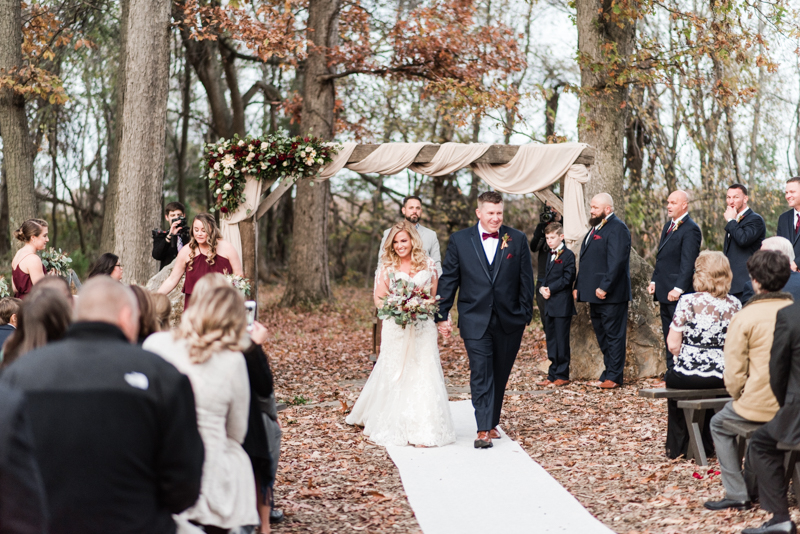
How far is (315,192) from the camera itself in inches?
647

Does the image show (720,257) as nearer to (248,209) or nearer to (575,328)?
(575,328)

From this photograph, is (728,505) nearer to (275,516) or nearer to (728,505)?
(728,505)

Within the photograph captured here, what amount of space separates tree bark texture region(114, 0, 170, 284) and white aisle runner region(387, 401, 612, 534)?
5.07 metres

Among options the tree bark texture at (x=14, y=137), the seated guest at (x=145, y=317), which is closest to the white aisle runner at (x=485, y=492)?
the seated guest at (x=145, y=317)

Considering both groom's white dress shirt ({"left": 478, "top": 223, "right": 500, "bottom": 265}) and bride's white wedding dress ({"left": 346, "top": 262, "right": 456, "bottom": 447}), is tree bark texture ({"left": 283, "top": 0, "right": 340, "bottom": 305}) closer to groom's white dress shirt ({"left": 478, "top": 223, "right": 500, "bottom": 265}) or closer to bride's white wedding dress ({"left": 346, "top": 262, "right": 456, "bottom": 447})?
bride's white wedding dress ({"left": 346, "top": 262, "right": 456, "bottom": 447})

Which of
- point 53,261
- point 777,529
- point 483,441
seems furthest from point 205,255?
point 777,529

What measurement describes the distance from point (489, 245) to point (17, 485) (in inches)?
198

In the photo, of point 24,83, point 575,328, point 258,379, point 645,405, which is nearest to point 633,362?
point 575,328

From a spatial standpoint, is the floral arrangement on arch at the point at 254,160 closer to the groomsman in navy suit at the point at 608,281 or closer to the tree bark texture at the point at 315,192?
the groomsman in navy suit at the point at 608,281

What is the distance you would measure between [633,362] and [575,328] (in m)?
0.86

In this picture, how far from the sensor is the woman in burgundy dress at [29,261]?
23.6ft

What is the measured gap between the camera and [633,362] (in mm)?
9992

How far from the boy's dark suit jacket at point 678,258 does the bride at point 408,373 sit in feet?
9.77

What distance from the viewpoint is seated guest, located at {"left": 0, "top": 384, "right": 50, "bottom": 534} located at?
2.23 meters
